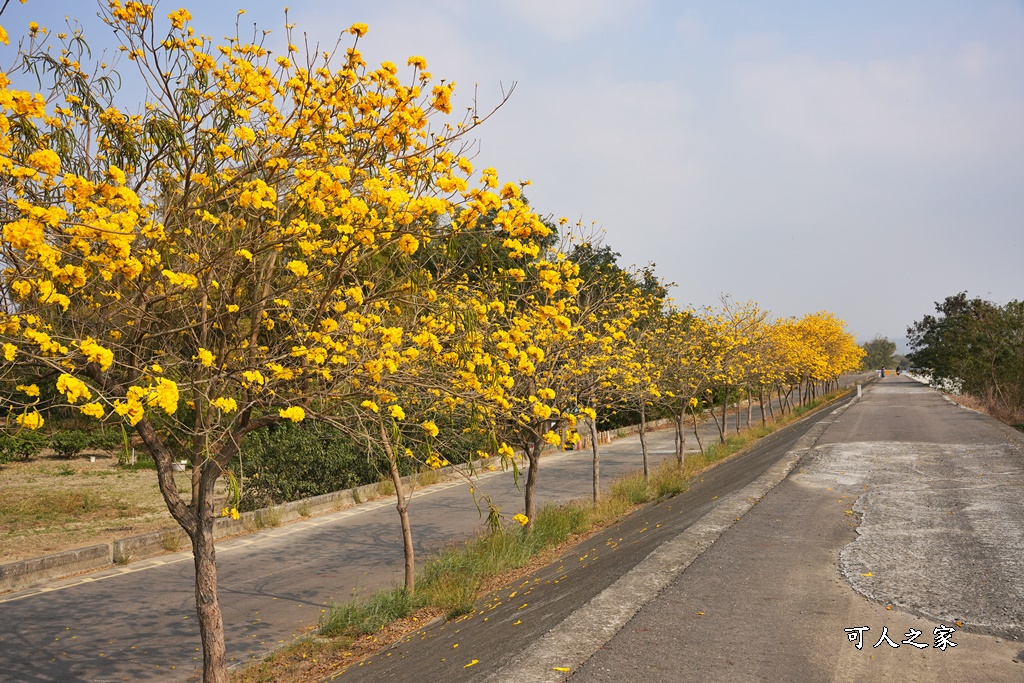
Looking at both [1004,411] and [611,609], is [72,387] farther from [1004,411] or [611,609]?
[1004,411]

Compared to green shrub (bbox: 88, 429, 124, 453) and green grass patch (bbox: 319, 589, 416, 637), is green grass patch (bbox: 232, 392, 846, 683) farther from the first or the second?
green shrub (bbox: 88, 429, 124, 453)

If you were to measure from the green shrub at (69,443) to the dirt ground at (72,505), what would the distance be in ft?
1.50

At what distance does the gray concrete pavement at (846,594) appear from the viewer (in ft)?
12.2

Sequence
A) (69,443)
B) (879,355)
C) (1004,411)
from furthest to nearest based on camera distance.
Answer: (879,355) → (1004,411) → (69,443)

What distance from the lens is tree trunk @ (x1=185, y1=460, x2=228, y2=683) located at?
5715mm

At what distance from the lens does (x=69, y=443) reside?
2106 centimetres

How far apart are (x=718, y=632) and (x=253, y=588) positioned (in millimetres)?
7594

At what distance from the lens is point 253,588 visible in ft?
31.9

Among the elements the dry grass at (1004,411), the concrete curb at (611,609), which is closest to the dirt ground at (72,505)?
the concrete curb at (611,609)

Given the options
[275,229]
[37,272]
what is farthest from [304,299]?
[37,272]

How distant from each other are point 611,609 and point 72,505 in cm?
1428

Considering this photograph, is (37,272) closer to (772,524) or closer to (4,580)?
(772,524)

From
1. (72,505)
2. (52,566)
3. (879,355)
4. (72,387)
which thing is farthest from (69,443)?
(879,355)

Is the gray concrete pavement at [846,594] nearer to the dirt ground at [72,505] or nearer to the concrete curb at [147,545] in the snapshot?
the concrete curb at [147,545]
